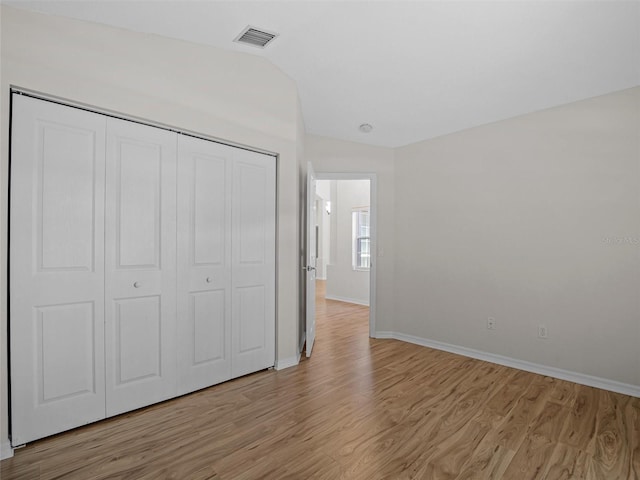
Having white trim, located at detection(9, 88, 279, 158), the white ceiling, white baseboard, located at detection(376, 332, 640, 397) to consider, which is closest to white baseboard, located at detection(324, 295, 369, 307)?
white baseboard, located at detection(376, 332, 640, 397)

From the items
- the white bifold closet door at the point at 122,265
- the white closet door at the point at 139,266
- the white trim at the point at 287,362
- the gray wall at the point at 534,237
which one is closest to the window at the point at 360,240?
the gray wall at the point at 534,237

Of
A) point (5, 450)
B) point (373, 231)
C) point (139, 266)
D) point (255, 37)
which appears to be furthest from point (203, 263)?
point (373, 231)

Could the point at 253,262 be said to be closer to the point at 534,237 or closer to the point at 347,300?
the point at 534,237

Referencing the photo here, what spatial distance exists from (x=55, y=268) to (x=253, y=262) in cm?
147

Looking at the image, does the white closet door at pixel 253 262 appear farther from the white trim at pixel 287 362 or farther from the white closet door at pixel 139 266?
the white closet door at pixel 139 266

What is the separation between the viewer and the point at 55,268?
6.81 feet

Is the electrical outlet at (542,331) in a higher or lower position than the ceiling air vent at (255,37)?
lower

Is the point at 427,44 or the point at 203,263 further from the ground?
the point at 427,44

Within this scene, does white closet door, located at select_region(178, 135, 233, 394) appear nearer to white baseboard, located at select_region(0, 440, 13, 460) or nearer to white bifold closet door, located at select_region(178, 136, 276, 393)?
white bifold closet door, located at select_region(178, 136, 276, 393)

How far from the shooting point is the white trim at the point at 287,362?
3262 mm

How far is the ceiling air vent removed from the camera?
8.43 ft

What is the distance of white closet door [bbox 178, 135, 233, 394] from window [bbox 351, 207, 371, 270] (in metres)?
4.49

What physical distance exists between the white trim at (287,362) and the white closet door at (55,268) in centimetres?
146

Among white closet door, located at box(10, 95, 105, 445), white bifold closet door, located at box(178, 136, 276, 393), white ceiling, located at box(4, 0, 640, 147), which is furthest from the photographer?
white bifold closet door, located at box(178, 136, 276, 393)
